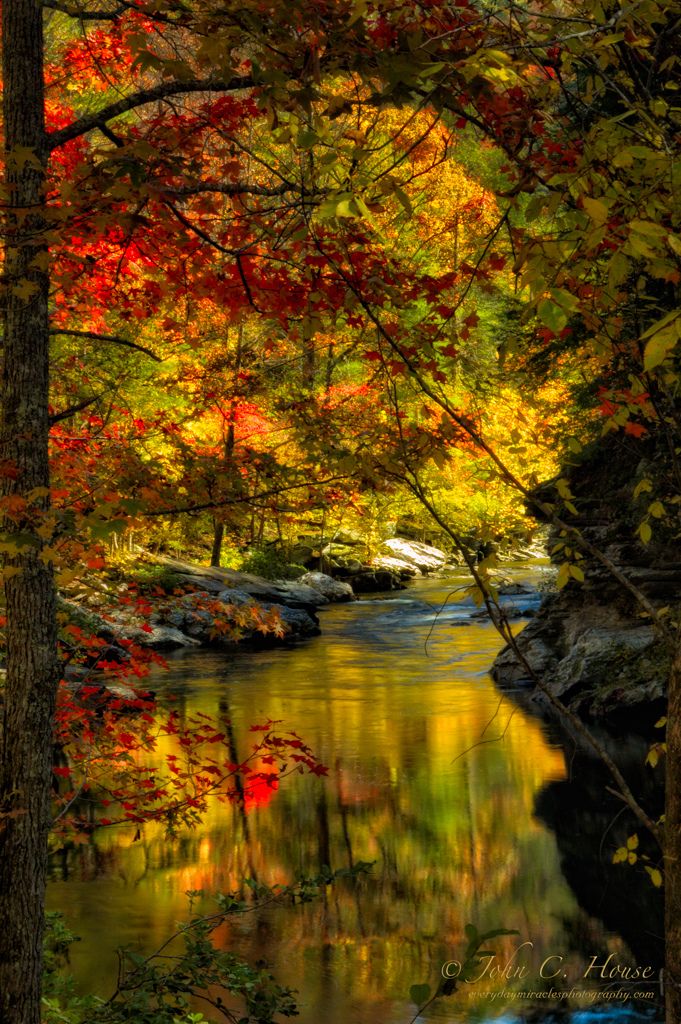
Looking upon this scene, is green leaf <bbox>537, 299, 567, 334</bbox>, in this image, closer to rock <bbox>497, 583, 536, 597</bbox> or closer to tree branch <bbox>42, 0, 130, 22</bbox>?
tree branch <bbox>42, 0, 130, 22</bbox>

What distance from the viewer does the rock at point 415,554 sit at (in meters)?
34.3

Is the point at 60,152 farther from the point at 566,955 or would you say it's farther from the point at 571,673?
the point at 571,673

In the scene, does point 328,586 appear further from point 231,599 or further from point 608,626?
A: point 608,626

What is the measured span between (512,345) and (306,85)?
1015mm

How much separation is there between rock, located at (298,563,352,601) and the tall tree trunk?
23.2 meters

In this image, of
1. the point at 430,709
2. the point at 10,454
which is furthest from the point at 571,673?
the point at 10,454

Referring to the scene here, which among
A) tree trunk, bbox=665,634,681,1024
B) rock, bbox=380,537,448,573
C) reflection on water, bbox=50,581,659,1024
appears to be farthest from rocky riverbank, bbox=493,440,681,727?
rock, bbox=380,537,448,573

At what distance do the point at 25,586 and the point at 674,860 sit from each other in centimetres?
301

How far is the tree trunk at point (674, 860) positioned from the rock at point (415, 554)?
30.7 metres

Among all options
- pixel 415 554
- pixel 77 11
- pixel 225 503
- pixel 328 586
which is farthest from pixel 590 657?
pixel 415 554

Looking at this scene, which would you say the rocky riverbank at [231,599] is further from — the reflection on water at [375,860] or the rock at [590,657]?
the rock at [590,657]

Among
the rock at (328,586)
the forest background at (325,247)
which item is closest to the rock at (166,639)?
the rock at (328,586)

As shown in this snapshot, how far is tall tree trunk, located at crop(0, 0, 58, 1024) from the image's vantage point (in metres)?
4.34

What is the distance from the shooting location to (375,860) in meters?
8.37
